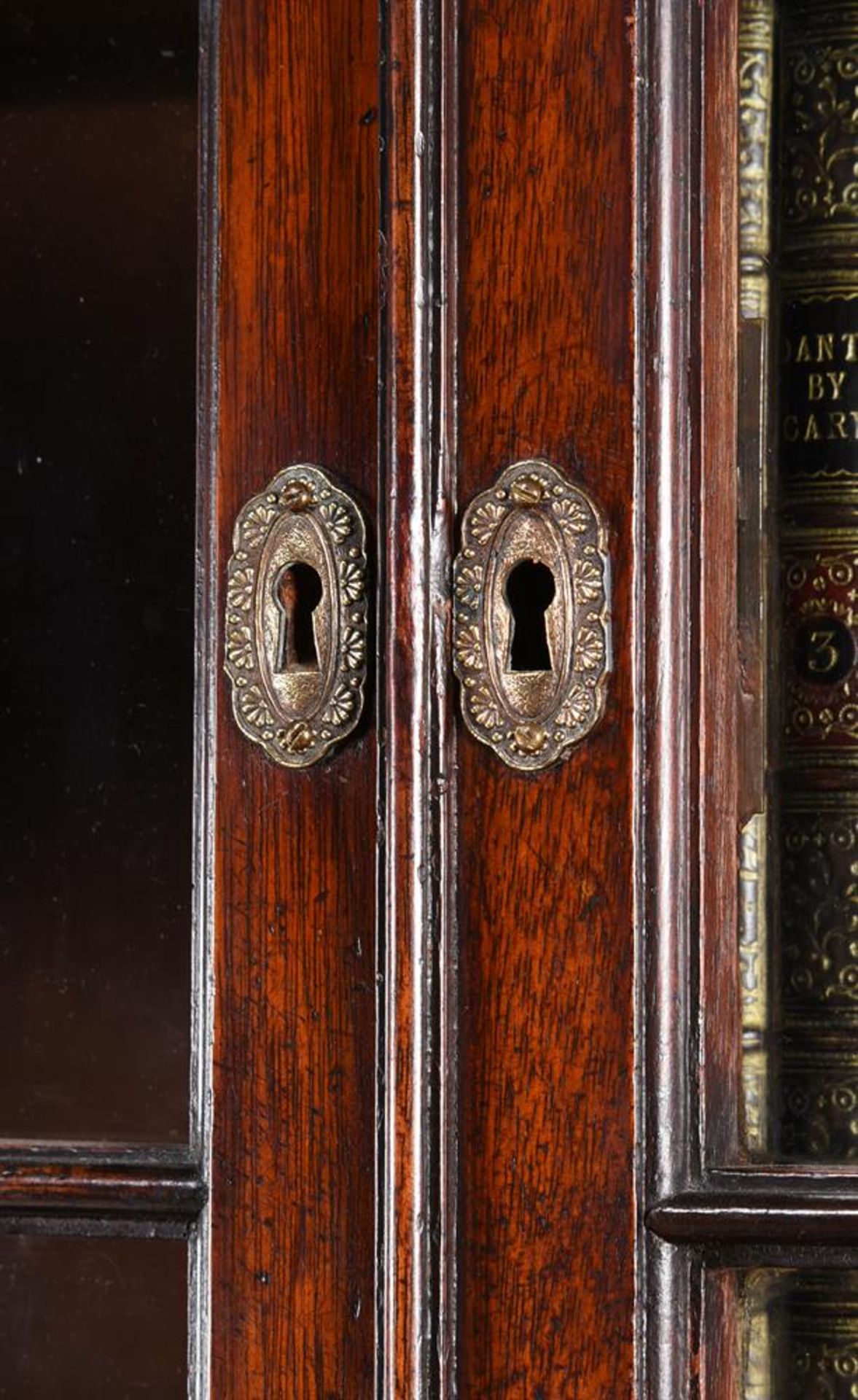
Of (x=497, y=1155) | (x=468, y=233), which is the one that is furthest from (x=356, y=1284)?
(x=468, y=233)

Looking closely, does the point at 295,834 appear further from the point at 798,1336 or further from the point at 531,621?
the point at 798,1336

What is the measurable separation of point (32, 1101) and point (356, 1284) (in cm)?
14

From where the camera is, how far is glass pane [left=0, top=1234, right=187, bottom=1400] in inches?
26.7

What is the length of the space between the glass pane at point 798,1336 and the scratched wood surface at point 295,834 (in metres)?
0.11

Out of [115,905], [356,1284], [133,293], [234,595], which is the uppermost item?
[133,293]

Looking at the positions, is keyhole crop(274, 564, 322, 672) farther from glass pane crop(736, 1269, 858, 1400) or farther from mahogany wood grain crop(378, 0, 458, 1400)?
glass pane crop(736, 1269, 858, 1400)

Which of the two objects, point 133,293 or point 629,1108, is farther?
point 133,293

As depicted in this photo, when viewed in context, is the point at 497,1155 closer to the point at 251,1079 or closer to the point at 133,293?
the point at 251,1079

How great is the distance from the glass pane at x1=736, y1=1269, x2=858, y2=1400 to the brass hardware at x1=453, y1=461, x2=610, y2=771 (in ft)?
0.56

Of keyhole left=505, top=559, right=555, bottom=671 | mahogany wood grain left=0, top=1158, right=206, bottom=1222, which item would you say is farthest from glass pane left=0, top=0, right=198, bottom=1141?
keyhole left=505, top=559, right=555, bottom=671

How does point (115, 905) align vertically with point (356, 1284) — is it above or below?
above

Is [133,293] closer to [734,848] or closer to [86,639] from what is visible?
[86,639]

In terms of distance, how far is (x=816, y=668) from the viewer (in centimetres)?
65

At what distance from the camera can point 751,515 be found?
2.12 feet
